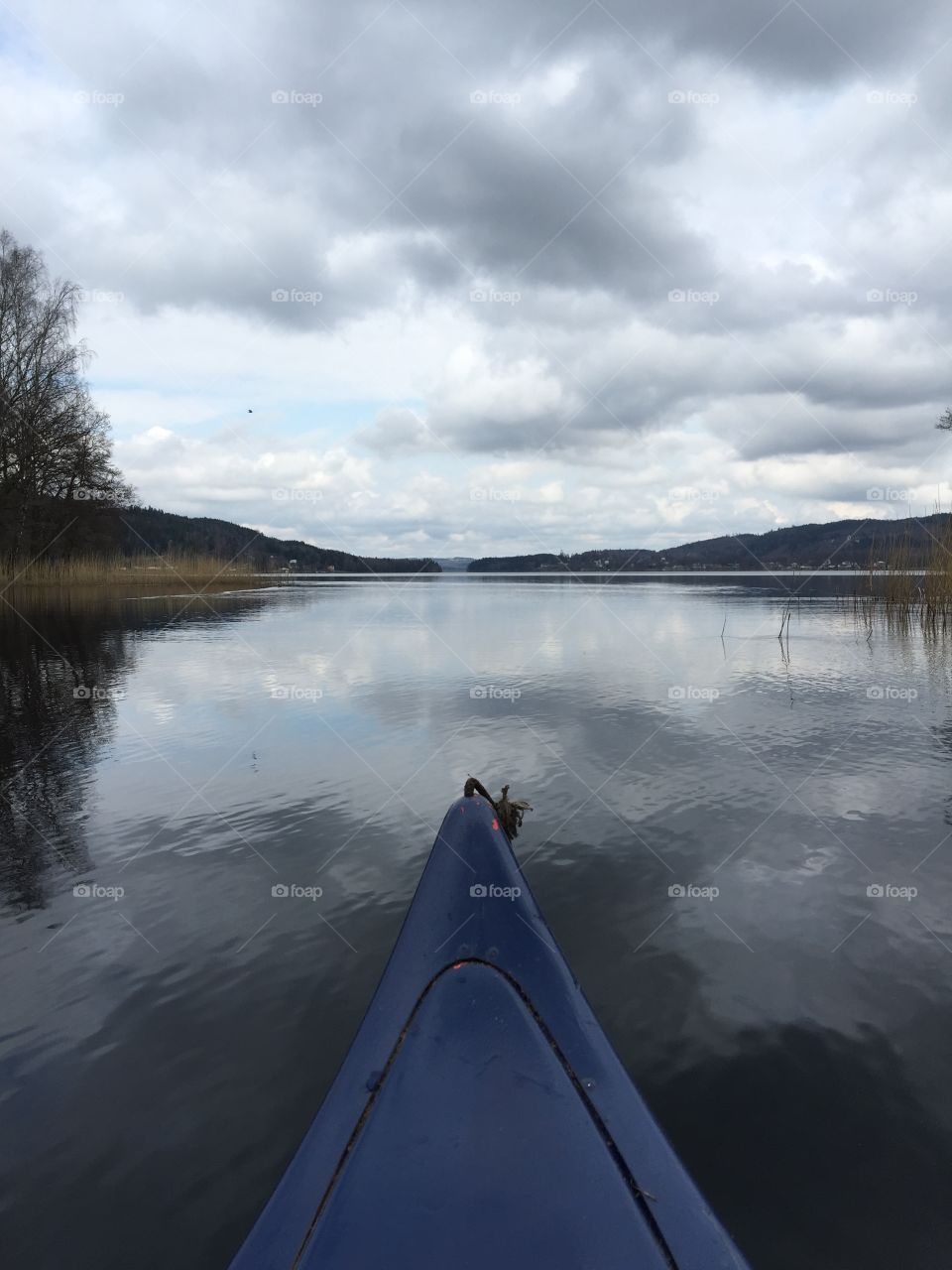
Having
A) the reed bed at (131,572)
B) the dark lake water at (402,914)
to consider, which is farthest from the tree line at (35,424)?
the dark lake water at (402,914)

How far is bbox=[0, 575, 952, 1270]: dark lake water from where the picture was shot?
146 inches

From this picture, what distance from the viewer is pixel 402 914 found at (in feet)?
21.4

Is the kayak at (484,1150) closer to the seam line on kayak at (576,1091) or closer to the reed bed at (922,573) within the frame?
the seam line on kayak at (576,1091)

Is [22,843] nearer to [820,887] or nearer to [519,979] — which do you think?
[519,979]

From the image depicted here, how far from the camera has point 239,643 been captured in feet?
84.2

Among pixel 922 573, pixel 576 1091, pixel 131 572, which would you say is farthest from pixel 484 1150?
pixel 131 572

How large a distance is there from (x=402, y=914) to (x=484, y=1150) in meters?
3.73

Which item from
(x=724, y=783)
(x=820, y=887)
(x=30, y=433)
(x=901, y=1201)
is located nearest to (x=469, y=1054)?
(x=901, y=1201)

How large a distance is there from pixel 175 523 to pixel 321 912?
14921cm

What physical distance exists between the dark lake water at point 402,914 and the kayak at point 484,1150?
1057 millimetres

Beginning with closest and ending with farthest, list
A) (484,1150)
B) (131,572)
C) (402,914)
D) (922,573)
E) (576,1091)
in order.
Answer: (484,1150) < (576,1091) < (402,914) < (922,573) < (131,572)

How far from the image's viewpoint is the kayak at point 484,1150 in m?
2.47

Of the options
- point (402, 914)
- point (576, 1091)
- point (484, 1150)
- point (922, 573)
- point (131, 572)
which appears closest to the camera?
point (484, 1150)

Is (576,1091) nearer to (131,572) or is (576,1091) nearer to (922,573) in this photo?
(922,573)
